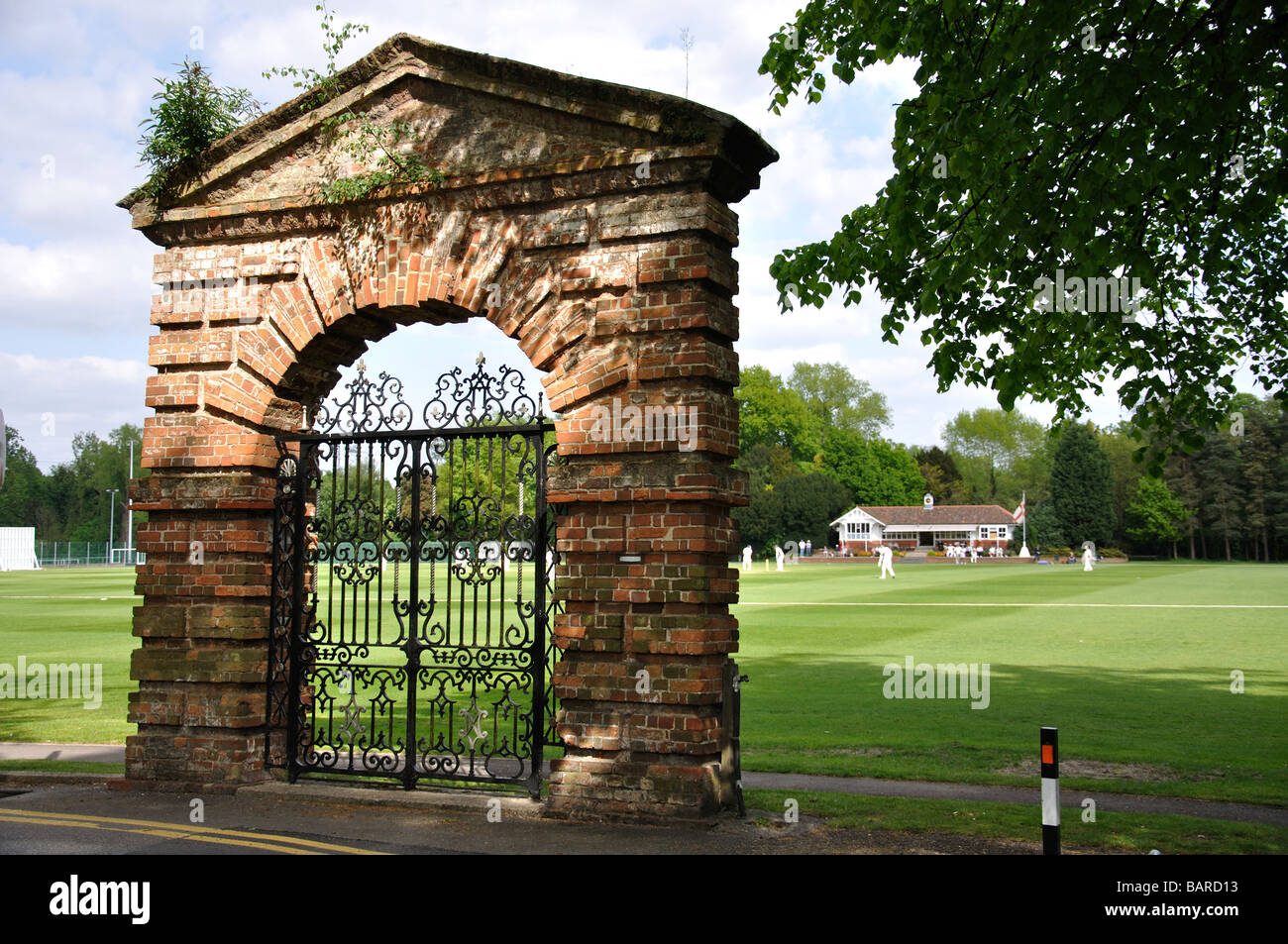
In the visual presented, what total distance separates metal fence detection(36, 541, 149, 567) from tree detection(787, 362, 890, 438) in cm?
7118

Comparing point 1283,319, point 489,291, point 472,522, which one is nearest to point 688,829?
point 472,522

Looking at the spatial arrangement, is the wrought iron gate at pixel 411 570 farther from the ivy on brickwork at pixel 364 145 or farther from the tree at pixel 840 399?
the tree at pixel 840 399

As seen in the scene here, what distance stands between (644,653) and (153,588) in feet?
15.6

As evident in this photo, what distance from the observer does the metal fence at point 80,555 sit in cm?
9295

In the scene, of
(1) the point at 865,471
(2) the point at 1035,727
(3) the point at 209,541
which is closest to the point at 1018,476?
(1) the point at 865,471

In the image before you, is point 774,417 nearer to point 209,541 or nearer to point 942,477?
point 942,477

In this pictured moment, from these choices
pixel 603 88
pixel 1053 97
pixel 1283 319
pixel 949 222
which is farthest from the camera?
pixel 1283 319

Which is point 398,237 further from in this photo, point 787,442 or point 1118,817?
point 787,442

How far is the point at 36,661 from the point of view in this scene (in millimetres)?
19594

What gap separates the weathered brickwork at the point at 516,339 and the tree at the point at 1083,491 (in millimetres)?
97521

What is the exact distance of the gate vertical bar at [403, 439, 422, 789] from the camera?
8.68m

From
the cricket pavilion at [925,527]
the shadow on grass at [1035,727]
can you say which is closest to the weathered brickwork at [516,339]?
the shadow on grass at [1035,727]

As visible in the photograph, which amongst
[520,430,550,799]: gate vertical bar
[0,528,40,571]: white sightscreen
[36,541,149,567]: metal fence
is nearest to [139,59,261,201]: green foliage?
[520,430,550,799]: gate vertical bar

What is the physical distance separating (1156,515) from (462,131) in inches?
3927
